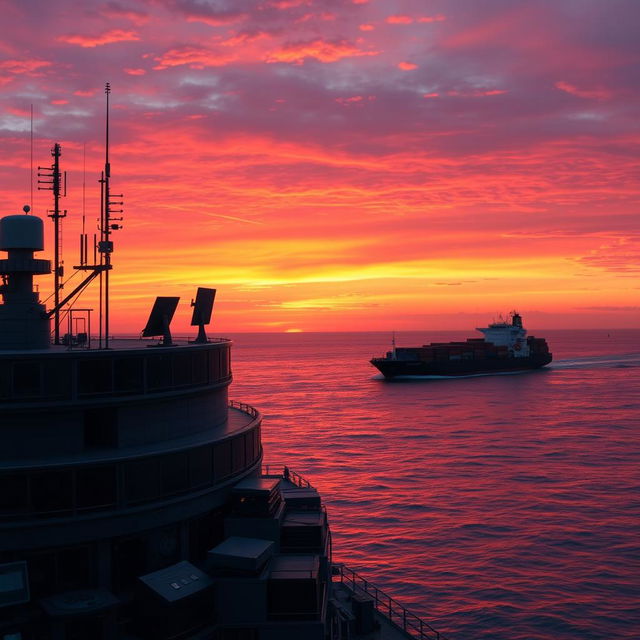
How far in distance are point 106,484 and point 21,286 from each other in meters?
11.4

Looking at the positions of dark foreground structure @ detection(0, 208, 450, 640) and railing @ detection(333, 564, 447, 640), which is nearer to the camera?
dark foreground structure @ detection(0, 208, 450, 640)

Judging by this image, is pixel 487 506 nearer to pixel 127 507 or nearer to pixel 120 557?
pixel 120 557

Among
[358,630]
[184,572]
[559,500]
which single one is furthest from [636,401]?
[184,572]

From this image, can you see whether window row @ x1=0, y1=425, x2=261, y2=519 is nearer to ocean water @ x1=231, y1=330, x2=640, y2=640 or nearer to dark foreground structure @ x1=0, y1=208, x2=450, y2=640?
dark foreground structure @ x1=0, y1=208, x2=450, y2=640

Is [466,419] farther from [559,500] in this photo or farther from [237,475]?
[237,475]

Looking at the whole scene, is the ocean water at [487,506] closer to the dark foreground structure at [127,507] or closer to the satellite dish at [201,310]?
the dark foreground structure at [127,507]

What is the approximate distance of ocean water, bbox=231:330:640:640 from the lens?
40781 mm

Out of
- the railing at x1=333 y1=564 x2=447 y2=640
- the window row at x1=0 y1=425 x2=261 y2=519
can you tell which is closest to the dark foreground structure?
the window row at x1=0 y1=425 x2=261 y2=519

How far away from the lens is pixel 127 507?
2530 cm

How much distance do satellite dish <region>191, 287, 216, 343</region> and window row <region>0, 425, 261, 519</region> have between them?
7291mm

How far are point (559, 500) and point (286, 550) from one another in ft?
129

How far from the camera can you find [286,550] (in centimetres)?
3088

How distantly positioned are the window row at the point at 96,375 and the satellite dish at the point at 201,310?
165 inches

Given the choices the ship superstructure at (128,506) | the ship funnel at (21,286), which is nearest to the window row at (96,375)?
the ship superstructure at (128,506)
